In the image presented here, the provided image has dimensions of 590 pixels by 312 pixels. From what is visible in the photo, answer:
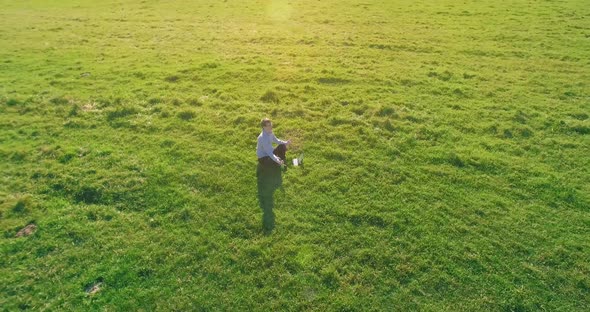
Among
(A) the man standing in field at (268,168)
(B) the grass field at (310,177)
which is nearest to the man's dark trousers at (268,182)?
(A) the man standing in field at (268,168)

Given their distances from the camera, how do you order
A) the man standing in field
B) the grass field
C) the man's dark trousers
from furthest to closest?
1. the man standing in field
2. the man's dark trousers
3. the grass field

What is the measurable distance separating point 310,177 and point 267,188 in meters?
1.64

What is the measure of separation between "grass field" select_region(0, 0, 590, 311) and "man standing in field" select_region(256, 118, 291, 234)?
31 cm

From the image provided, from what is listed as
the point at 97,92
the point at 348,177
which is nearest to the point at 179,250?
the point at 348,177

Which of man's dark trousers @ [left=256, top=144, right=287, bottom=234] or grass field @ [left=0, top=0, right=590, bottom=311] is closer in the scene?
grass field @ [left=0, top=0, right=590, bottom=311]

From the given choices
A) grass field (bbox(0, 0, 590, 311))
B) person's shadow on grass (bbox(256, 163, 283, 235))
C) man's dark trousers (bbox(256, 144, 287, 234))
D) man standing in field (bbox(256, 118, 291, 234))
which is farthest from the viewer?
man standing in field (bbox(256, 118, 291, 234))

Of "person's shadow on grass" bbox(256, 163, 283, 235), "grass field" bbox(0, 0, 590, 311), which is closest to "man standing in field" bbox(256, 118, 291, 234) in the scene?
"person's shadow on grass" bbox(256, 163, 283, 235)

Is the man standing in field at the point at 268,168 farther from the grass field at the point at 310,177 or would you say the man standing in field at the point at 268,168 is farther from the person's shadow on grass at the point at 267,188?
the grass field at the point at 310,177

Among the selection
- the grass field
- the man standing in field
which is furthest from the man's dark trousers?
the grass field

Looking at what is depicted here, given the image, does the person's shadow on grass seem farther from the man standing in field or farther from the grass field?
the grass field

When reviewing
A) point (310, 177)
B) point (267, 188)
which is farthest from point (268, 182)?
point (310, 177)

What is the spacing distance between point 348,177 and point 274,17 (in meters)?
26.5

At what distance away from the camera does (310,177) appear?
13.7m

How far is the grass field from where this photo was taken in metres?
10.1
